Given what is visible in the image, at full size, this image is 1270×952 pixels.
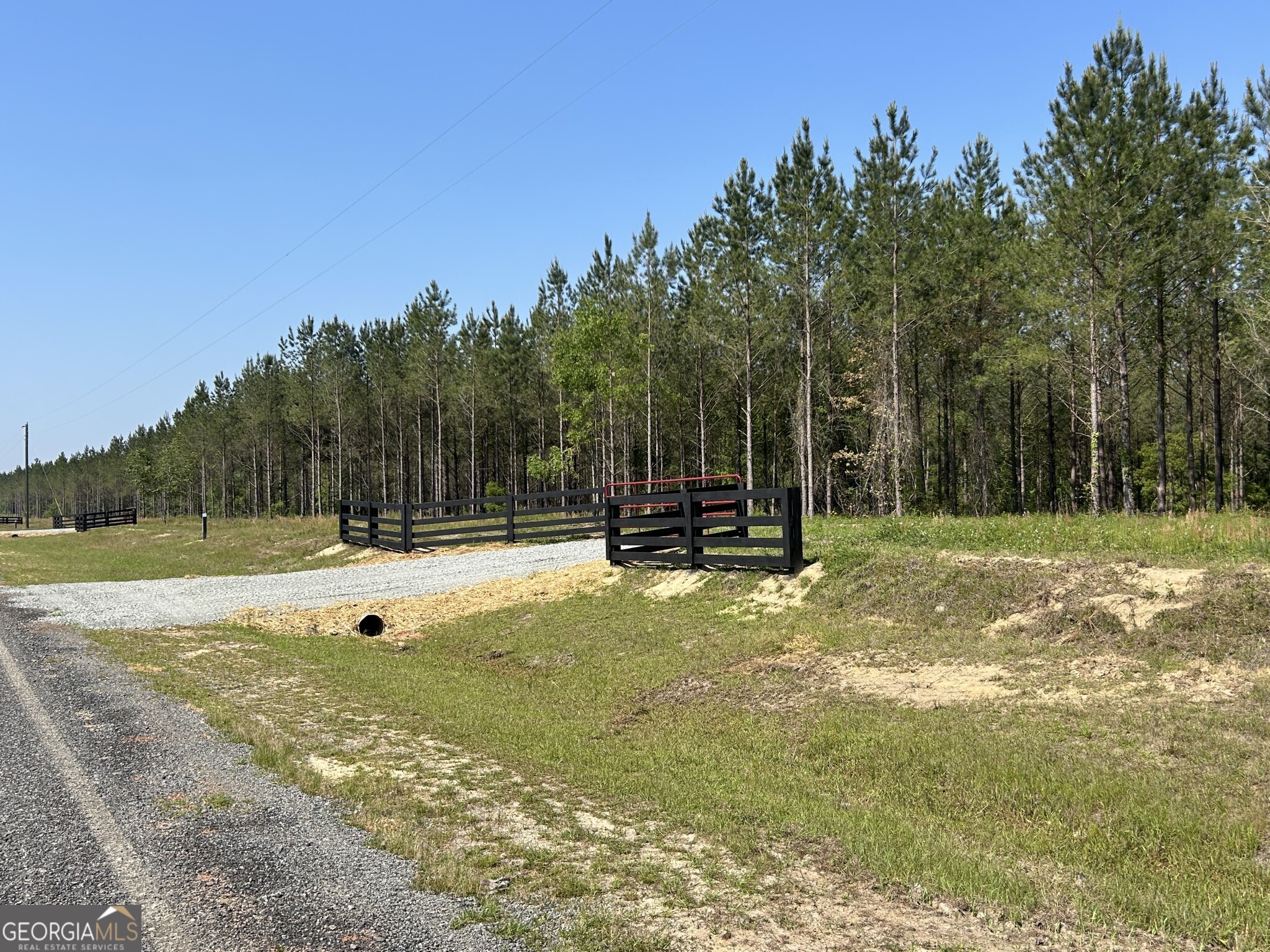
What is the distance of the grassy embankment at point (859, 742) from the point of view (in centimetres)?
460

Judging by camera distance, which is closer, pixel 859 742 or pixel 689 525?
pixel 859 742

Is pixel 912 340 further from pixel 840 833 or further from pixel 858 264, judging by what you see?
pixel 840 833

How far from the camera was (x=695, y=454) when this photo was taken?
184 feet

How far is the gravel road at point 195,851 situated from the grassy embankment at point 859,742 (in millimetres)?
306

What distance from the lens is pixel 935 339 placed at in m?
38.9

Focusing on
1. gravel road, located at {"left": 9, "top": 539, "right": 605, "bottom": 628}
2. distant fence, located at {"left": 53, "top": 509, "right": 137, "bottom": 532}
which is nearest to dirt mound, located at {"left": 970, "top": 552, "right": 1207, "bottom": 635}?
gravel road, located at {"left": 9, "top": 539, "right": 605, "bottom": 628}

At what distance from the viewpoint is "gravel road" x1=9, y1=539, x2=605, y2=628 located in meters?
16.9

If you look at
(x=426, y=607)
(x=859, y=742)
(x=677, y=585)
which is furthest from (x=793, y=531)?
(x=426, y=607)

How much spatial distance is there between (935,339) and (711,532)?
26.1m

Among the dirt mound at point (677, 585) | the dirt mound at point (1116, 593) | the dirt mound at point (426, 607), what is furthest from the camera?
the dirt mound at point (426, 607)

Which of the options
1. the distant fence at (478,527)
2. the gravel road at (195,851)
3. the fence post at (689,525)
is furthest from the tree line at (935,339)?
the gravel road at (195,851)

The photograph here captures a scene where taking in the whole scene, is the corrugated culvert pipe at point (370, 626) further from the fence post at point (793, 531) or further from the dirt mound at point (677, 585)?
the fence post at point (793, 531)

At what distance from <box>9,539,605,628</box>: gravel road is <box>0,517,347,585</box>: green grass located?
3.60 m

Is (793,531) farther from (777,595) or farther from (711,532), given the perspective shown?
(711,532)
